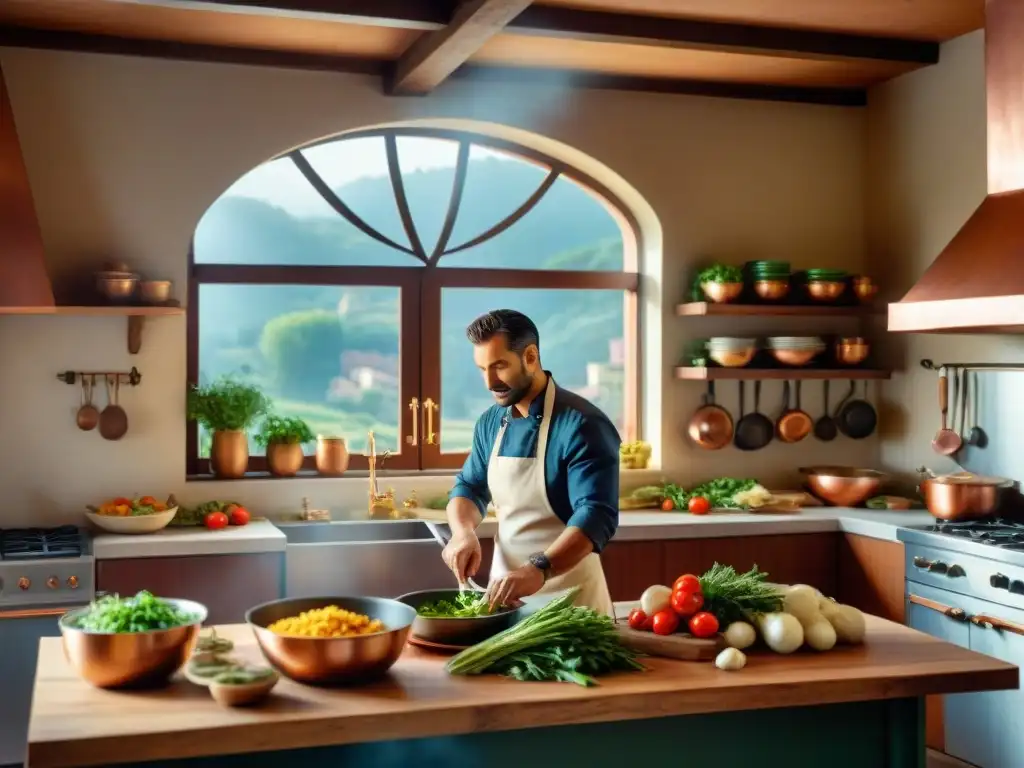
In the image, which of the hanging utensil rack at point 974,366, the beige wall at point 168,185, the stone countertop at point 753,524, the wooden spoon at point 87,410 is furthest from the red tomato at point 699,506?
the wooden spoon at point 87,410

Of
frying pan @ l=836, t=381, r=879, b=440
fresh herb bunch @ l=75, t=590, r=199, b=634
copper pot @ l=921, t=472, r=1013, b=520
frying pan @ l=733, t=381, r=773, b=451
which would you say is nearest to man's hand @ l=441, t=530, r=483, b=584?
fresh herb bunch @ l=75, t=590, r=199, b=634

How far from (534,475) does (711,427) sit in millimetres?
2477

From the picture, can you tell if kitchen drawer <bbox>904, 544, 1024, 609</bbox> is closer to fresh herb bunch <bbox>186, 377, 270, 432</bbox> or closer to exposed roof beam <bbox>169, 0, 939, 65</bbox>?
exposed roof beam <bbox>169, 0, 939, 65</bbox>

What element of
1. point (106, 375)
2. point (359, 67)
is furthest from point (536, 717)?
point (359, 67)

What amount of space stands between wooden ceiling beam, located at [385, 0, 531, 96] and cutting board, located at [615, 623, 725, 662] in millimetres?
2187

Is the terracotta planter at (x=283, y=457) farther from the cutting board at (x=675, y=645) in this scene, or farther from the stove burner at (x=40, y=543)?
the cutting board at (x=675, y=645)

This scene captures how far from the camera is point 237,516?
16.9 ft

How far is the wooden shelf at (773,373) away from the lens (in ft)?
19.4

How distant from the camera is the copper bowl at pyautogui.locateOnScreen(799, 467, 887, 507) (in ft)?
19.3

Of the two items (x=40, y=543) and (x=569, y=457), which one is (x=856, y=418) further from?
(x=40, y=543)

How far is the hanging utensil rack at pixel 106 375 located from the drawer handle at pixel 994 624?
12.2 ft

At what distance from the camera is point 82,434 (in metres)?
5.21

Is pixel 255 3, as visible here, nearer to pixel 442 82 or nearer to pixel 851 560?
pixel 442 82

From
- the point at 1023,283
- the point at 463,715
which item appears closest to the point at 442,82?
the point at 1023,283
